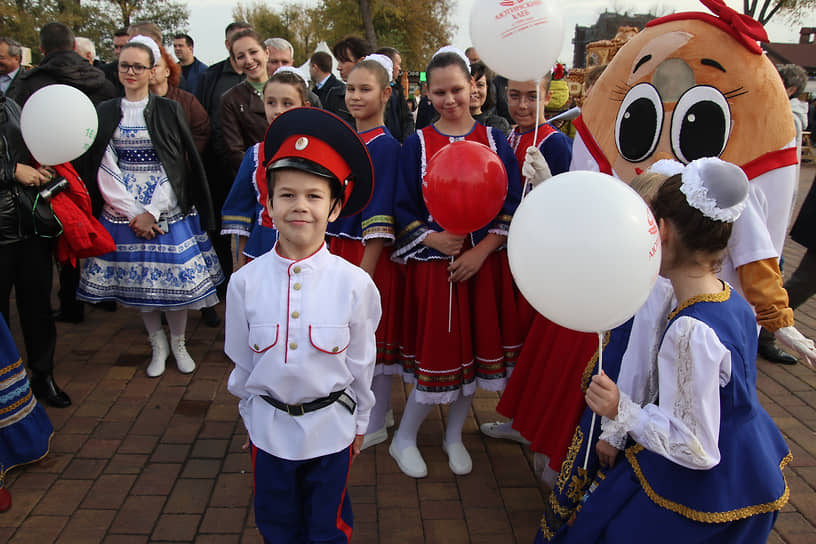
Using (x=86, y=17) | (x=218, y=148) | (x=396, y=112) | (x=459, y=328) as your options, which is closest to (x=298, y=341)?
(x=459, y=328)

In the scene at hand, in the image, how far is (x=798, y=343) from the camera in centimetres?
185

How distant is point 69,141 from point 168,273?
98cm

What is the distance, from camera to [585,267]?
4.47ft

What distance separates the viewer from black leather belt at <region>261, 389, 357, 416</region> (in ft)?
5.77

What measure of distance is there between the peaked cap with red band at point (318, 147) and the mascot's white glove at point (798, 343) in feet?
5.14

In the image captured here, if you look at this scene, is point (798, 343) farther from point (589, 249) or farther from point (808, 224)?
point (808, 224)

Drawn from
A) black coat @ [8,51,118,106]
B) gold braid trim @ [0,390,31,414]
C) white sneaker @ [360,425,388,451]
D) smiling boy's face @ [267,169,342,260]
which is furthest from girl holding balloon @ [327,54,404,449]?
black coat @ [8,51,118,106]

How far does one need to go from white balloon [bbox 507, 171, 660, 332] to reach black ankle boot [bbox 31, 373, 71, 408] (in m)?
3.03

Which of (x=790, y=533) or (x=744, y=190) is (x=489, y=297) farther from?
(x=790, y=533)

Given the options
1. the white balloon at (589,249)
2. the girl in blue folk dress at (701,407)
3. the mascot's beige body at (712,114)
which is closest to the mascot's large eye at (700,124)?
the mascot's beige body at (712,114)

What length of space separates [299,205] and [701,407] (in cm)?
128

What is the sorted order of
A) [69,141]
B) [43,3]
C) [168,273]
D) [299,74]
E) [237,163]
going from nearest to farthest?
[69,141]
[299,74]
[168,273]
[237,163]
[43,3]

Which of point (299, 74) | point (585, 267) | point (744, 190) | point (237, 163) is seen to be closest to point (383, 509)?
point (585, 267)

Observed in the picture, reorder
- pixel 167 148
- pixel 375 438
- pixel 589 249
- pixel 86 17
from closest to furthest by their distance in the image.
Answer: pixel 589 249 → pixel 375 438 → pixel 167 148 → pixel 86 17
